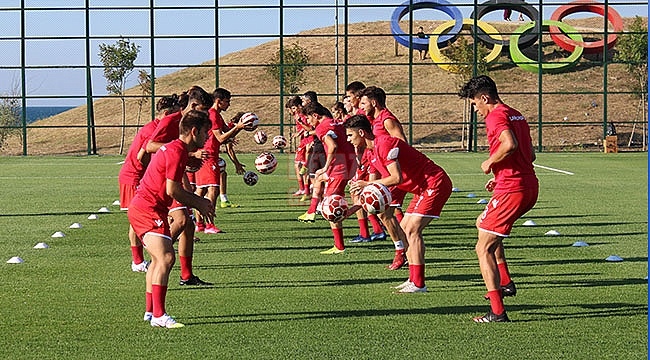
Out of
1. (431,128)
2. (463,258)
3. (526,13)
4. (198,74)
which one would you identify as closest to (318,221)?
(463,258)

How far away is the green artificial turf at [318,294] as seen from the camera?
8070mm

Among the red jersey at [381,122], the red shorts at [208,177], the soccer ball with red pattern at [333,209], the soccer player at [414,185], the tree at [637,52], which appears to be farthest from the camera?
the tree at [637,52]

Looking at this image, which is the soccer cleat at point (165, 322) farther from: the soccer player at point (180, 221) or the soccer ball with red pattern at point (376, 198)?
the soccer ball with red pattern at point (376, 198)

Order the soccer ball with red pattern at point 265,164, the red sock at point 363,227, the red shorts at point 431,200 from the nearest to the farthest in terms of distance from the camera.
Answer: the red shorts at point 431,200
the red sock at point 363,227
the soccer ball with red pattern at point 265,164

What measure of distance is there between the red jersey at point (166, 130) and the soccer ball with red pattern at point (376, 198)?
2127 millimetres

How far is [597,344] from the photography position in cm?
807

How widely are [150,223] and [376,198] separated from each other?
2128 millimetres

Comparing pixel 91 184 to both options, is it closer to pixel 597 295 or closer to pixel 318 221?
pixel 318 221

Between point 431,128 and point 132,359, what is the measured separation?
46.2 m

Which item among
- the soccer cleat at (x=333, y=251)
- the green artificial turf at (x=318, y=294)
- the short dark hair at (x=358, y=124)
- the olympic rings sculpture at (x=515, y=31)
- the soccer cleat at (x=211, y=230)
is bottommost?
the green artificial turf at (x=318, y=294)

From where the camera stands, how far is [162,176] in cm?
874

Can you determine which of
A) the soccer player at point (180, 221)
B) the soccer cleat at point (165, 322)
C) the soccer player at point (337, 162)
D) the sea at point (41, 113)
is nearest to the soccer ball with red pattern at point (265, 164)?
the soccer player at point (337, 162)

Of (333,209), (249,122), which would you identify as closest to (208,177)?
(249,122)

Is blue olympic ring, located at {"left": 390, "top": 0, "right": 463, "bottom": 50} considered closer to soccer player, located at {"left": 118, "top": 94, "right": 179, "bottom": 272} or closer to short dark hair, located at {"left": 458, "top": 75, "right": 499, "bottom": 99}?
soccer player, located at {"left": 118, "top": 94, "right": 179, "bottom": 272}
